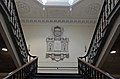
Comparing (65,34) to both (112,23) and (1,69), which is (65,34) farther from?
(112,23)

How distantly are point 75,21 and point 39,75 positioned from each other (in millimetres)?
4737

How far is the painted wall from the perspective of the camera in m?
10.8

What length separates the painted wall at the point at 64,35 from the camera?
1084cm

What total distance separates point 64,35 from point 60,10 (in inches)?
47.8

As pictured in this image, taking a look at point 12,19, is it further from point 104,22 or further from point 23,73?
point 104,22

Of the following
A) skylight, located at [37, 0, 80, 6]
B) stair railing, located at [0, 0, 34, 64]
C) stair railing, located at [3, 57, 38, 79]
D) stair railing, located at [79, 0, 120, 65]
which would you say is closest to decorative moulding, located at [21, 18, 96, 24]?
skylight, located at [37, 0, 80, 6]

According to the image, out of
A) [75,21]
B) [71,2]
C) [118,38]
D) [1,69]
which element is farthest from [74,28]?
[118,38]

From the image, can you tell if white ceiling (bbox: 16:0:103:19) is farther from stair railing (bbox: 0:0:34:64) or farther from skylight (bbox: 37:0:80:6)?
stair railing (bbox: 0:0:34:64)

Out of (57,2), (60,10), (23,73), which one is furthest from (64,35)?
(23,73)

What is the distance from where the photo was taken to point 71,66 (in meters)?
10.8

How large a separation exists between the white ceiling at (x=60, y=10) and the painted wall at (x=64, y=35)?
0.43m

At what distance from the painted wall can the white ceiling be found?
43 cm

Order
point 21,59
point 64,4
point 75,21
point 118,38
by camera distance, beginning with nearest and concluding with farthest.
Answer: point 118,38, point 21,59, point 64,4, point 75,21

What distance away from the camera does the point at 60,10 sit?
10.8 m
